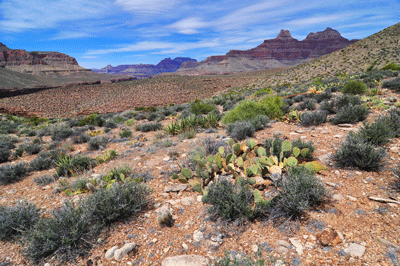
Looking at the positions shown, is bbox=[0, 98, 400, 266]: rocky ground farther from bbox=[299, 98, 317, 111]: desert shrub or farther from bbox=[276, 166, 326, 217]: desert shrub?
bbox=[299, 98, 317, 111]: desert shrub

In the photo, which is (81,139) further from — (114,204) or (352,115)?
(352,115)

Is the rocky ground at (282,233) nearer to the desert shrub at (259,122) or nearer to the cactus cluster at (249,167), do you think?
the cactus cluster at (249,167)

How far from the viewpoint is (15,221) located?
10.2 feet

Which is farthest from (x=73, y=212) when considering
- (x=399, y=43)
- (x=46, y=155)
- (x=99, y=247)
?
(x=399, y=43)

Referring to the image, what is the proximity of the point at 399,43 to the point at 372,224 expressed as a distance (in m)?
42.3

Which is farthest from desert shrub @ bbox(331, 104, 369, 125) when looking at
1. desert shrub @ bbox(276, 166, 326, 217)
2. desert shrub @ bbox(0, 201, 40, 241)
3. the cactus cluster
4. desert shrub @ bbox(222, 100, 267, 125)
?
desert shrub @ bbox(0, 201, 40, 241)

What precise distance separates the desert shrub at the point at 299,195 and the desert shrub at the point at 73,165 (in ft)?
16.5

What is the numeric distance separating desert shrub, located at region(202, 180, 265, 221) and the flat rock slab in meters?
0.68

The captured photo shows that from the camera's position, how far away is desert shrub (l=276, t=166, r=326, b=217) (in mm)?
2682

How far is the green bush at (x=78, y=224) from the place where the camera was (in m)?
2.56

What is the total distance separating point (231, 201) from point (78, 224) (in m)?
2.29

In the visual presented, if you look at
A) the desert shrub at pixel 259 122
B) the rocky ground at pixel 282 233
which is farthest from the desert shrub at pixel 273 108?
the rocky ground at pixel 282 233

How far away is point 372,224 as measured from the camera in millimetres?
2398

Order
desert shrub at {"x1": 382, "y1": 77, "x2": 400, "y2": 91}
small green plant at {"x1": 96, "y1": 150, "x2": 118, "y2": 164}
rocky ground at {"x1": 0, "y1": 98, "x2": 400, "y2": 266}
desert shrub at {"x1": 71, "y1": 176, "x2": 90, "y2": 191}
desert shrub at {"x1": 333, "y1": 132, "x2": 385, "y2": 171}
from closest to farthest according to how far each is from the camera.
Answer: rocky ground at {"x1": 0, "y1": 98, "x2": 400, "y2": 266} < desert shrub at {"x1": 333, "y1": 132, "x2": 385, "y2": 171} < desert shrub at {"x1": 71, "y1": 176, "x2": 90, "y2": 191} < small green plant at {"x1": 96, "y1": 150, "x2": 118, "y2": 164} < desert shrub at {"x1": 382, "y1": 77, "x2": 400, "y2": 91}
